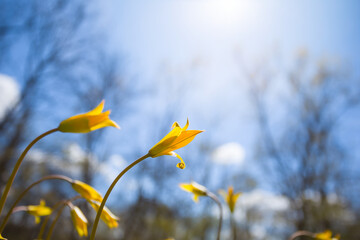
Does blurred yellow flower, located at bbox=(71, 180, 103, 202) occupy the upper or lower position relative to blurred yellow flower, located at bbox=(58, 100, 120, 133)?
lower

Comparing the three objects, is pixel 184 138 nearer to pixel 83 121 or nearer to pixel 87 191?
pixel 83 121

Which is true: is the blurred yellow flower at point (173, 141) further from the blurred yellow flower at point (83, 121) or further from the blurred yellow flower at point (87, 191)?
the blurred yellow flower at point (87, 191)

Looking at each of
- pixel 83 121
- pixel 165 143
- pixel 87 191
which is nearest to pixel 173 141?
pixel 165 143

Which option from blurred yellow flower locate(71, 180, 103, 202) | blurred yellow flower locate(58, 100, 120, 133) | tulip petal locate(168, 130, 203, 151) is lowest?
blurred yellow flower locate(71, 180, 103, 202)

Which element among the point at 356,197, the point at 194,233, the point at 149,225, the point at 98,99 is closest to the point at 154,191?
the point at 149,225

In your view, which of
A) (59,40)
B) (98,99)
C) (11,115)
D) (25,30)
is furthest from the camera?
(98,99)

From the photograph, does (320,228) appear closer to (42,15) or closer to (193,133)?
(193,133)

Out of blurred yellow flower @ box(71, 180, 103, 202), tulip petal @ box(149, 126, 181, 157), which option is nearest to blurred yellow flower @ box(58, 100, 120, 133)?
tulip petal @ box(149, 126, 181, 157)

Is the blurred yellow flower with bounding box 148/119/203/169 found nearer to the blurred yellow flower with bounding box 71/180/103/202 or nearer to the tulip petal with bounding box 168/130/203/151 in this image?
the tulip petal with bounding box 168/130/203/151

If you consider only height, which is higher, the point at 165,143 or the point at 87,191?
the point at 165,143
